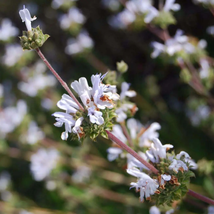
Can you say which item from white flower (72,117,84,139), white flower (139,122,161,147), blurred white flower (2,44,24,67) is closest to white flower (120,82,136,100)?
white flower (139,122,161,147)

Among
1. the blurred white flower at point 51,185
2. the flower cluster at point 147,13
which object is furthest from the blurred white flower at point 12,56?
the blurred white flower at point 51,185

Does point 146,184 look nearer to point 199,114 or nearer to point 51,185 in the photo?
point 199,114

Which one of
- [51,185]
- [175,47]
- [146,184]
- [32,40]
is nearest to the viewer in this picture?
[32,40]

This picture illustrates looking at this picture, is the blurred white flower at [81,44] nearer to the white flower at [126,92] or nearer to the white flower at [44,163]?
the white flower at [44,163]

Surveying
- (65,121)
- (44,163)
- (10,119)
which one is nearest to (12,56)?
(10,119)

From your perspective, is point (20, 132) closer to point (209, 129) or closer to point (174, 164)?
point (209, 129)

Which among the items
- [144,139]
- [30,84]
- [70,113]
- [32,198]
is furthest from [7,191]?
[70,113]
